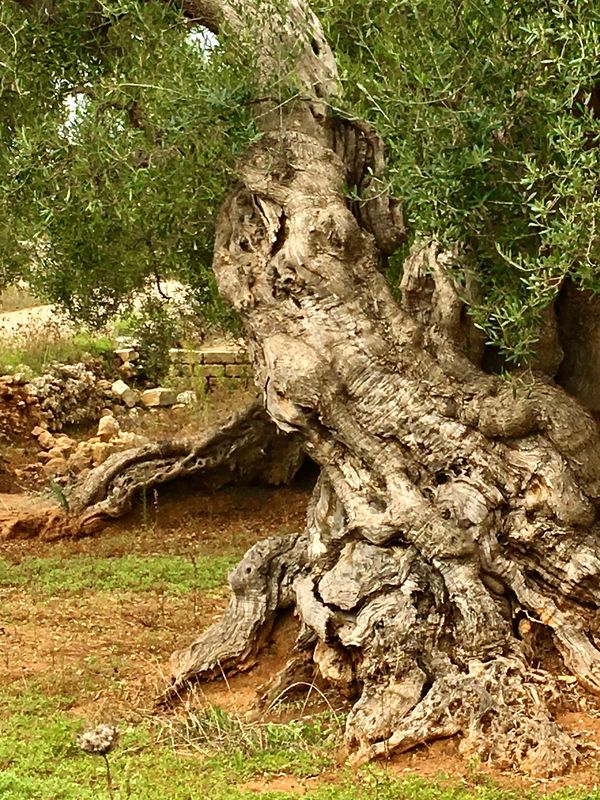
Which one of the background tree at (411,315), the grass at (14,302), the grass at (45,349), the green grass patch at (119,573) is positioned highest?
the background tree at (411,315)

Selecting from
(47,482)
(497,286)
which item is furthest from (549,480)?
(47,482)

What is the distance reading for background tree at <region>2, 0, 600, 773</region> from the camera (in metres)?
5.61

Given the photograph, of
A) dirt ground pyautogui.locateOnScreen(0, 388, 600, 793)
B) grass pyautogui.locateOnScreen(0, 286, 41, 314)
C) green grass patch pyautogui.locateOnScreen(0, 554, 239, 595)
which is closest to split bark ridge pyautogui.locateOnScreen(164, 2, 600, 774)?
dirt ground pyautogui.locateOnScreen(0, 388, 600, 793)

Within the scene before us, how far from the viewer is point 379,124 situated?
596 centimetres

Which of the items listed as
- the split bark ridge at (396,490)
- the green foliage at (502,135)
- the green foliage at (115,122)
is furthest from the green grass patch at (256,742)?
the green foliage at (115,122)

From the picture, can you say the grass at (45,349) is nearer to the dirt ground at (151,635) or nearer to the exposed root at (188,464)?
the dirt ground at (151,635)

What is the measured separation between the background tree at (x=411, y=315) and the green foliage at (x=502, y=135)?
0.06ft

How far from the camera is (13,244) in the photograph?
9.17 m

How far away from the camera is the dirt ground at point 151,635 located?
218 inches

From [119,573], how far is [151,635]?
2.06 m

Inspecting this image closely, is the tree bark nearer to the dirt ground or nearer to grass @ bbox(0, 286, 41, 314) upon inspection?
the dirt ground

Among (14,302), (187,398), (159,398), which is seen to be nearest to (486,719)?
(187,398)

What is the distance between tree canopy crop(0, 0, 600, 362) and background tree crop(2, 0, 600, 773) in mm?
23

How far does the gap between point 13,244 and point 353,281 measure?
342cm
